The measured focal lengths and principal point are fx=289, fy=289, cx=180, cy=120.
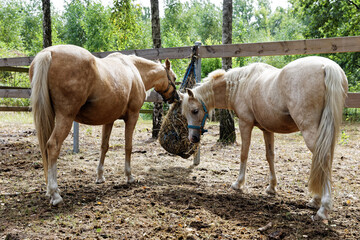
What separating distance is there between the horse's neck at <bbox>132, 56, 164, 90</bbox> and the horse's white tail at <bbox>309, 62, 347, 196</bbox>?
2.80 metres

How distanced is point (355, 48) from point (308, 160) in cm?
243

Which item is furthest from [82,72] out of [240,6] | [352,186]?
[240,6]

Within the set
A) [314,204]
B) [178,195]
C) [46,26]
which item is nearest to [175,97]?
[178,195]

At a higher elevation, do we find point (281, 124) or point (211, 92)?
point (211, 92)

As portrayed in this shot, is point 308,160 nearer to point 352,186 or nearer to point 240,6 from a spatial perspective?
point 352,186

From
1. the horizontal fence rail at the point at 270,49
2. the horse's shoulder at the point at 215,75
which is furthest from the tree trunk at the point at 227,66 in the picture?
the horse's shoulder at the point at 215,75

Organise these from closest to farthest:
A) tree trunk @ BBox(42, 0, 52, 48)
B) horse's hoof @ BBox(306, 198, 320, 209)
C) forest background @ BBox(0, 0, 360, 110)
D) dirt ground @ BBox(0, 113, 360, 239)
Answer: dirt ground @ BBox(0, 113, 360, 239) < horse's hoof @ BBox(306, 198, 320, 209) < tree trunk @ BBox(42, 0, 52, 48) < forest background @ BBox(0, 0, 360, 110)

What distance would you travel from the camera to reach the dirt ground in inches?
101

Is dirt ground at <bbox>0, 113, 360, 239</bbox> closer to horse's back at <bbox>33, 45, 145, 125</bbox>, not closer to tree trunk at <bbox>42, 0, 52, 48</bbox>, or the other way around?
horse's back at <bbox>33, 45, 145, 125</bbox>

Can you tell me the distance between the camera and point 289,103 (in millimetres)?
3027

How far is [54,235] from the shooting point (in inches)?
95.7

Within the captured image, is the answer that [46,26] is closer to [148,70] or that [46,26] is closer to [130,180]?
[148,70]

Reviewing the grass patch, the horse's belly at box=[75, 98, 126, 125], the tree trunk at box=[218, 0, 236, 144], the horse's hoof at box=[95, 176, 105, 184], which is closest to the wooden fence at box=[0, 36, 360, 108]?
the tree trunk at box=[218, 0, 236, 144]

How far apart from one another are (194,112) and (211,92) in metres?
0.39
